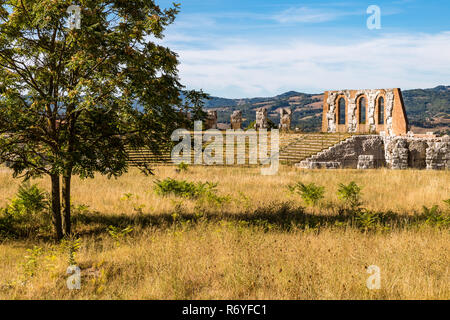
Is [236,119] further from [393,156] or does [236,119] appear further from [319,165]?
[393,156]

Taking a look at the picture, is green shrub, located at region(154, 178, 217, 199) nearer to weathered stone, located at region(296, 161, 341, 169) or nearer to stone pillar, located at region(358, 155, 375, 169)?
weathered stone, located at region(296, 161, 341, 169)

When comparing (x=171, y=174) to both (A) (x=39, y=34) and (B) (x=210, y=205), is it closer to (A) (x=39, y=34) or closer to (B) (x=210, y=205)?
(B) (x=210, y=205)

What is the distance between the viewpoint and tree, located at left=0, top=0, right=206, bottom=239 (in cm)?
742

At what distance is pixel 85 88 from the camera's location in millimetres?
7227

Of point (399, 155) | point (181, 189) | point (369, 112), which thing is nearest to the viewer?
point (181, 189)

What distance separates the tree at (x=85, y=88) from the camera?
7418mm

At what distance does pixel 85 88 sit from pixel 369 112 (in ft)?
114

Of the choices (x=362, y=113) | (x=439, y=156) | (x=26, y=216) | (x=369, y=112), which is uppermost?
(x=362, y=113)

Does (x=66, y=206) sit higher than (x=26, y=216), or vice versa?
(x=66, y=206)

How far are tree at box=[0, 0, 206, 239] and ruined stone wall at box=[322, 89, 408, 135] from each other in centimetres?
3064

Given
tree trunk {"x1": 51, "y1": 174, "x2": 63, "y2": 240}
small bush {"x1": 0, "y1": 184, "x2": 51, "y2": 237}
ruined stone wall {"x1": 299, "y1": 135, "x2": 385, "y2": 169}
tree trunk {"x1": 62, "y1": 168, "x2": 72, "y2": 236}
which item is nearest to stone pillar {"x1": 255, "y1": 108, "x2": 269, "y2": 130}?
ruined stone wall {"x1": 299, "y1": 135, "x2": 385, "y2": 169}

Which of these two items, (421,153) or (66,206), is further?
(421,153)

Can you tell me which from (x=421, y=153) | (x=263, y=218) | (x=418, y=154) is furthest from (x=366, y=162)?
(x=263, y=218)

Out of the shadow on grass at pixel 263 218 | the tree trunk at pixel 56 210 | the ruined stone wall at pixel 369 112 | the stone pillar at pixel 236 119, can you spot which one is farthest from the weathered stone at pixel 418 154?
the tree trunk at pixel 56 210
